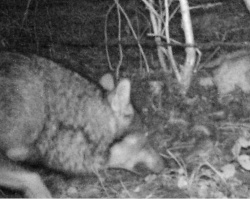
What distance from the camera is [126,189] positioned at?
5062mm

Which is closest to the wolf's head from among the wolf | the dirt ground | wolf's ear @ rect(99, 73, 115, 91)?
the wolf

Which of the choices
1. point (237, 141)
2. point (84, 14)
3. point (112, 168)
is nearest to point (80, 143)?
point (112, 168)

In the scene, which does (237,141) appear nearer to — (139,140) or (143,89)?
(139,140)

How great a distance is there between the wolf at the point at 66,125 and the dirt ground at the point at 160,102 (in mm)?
206

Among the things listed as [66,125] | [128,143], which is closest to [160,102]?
[128,143]

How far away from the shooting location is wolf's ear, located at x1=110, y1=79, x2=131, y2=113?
17.2ft

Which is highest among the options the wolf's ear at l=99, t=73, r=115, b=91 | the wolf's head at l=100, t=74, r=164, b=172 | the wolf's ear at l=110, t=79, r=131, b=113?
the wolf's ear at l=99, t=73, r=115, b=91

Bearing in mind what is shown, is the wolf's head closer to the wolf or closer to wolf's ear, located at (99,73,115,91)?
the wolf

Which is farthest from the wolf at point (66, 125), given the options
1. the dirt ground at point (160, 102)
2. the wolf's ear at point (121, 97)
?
the dirt ground at point (160, 102)

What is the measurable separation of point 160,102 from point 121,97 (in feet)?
4.73

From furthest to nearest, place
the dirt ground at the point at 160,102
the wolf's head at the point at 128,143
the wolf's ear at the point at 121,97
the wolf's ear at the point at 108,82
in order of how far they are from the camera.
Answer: the wolf's ear at the point at 108,82 < the wolf's head at the point at 128,143 < the wolf's ear at the point at 121,97 < the dirt ground at the point at 160,102

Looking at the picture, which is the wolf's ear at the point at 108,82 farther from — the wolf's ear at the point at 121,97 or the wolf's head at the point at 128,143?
the wolf's ear at the point at 121,97

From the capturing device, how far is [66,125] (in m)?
5.45

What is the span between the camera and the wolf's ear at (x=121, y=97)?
525cm
